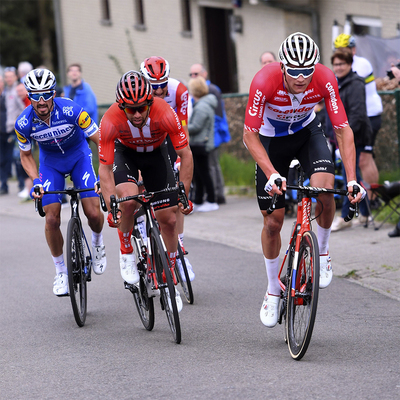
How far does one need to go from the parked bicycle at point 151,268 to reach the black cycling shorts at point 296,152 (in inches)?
23.9

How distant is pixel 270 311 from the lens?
18.5 ft

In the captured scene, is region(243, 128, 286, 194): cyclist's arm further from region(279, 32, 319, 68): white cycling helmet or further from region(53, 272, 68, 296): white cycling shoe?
region(53, 272, 68, 296): white cycling shoe

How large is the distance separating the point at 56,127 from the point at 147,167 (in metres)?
1.07

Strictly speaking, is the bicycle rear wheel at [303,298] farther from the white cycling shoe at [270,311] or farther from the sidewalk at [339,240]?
the sidewalk at [339,240]

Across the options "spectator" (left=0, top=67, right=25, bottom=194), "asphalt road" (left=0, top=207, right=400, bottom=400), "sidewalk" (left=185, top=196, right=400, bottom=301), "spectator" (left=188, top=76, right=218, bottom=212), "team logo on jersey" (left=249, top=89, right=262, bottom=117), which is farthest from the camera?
"spectator" (left=0, top=67, right=25, bottom=194)

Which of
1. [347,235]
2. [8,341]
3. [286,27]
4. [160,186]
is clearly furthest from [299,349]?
[286,27]

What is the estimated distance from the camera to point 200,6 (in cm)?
2270

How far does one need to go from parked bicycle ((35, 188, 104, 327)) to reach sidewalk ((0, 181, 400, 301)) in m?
2.45

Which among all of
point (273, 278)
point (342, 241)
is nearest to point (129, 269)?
point (273, 278)

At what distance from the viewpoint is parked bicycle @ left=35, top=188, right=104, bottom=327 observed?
637 cm

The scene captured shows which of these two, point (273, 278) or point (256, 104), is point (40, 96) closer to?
point (256, 104)

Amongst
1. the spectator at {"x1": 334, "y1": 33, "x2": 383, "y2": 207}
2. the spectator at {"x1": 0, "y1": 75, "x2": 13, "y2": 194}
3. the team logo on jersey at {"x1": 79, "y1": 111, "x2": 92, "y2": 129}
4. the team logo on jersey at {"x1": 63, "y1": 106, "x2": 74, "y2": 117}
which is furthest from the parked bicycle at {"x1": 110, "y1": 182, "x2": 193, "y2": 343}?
the spectator at {"x1": 0, "y1": 75, "x2": 13, "y2": 194}

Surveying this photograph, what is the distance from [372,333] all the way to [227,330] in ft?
3.70

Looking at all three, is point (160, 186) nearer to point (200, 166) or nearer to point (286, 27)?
point (200, 166)
